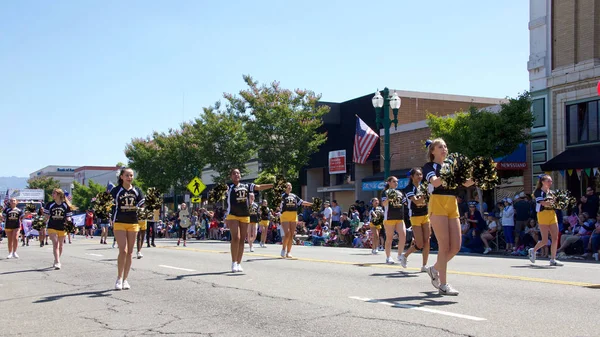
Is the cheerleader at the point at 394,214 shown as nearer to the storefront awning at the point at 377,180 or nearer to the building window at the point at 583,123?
the building window at the point at 583,123

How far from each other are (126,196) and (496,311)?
621 cm

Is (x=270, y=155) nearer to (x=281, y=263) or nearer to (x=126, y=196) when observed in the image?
(x=281, y=263)

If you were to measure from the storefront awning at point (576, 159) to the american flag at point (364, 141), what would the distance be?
8860 mm

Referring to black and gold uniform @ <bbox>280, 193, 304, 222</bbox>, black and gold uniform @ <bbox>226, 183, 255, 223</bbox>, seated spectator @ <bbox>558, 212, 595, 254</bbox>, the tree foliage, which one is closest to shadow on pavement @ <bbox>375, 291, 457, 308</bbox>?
black and gold uniform @ <bbox>226, 183, 255, 223</bbox>

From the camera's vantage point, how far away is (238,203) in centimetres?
1331

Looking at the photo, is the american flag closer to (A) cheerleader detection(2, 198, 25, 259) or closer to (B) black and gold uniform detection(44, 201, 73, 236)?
(A) cheerleader detection(2, 198, 25, 259)

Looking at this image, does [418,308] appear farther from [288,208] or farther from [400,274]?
[288,208]

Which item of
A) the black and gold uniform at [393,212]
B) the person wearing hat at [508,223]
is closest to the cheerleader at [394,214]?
the black and gold uniform at [393,212]

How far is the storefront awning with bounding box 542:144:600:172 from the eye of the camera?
2432 centimetres

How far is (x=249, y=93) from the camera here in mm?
39531

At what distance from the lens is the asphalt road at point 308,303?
24.1 feet

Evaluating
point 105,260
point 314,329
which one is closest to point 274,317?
point 314,329

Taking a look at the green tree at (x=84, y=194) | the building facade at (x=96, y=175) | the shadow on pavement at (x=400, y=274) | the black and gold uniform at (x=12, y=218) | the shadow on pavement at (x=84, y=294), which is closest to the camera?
the shadow on pavement at (x=84, y=294)

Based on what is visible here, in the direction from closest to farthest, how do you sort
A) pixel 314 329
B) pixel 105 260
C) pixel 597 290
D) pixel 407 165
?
1. pixel 314 329
2. pixel 597 290
3. pixel 105 260
4. pixel 407 165
